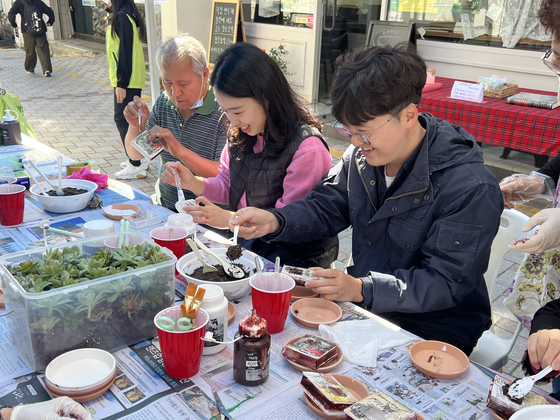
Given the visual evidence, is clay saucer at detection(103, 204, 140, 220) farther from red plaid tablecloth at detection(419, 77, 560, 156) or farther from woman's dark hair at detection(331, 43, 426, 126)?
red plaid tablecloth at detection(419, 77, 560, 156)

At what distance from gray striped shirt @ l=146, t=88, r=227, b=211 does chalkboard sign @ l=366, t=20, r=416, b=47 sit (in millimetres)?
3557

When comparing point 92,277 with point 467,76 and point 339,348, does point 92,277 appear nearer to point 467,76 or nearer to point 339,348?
point 339,348

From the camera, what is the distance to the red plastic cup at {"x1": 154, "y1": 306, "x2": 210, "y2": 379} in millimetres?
1171

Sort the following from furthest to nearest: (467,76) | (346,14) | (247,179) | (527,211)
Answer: (346,14), (467,76), (527,211), (247,179)

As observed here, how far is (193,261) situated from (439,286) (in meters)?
0.82

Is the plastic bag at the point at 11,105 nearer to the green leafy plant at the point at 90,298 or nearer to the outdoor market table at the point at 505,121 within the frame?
the green leafy plant at the point at 90,298

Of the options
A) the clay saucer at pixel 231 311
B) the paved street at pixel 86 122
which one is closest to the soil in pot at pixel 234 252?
the clay saucer at pixel 231 311

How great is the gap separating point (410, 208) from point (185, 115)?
1654 millimetres

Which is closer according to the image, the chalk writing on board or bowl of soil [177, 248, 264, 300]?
bowl of soil [177, 248, 264, 300]

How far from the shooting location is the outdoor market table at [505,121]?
407cm

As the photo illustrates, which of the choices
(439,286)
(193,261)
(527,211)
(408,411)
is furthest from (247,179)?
(527,211)

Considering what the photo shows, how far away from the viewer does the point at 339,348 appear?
1.35 metres

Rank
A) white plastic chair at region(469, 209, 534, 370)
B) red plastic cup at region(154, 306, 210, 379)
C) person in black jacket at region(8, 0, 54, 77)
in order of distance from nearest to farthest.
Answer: red plastic cup at region(154, 306, 210, 379) → white plastic chair at region(469, 209, 534, 370) → person in black jacket at region(8, 0, 54, 77)

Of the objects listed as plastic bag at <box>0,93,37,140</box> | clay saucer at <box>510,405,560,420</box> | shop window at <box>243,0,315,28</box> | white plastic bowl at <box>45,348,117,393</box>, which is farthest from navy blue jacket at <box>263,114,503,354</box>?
shop window at <box>243,0,315,28</box>
